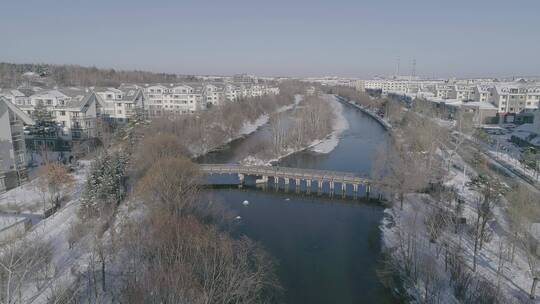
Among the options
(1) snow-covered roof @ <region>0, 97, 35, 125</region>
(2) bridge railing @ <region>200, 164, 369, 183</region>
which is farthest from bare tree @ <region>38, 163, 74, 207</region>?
(2) bridge railing @ <region>200, 164, 369, 183</region>

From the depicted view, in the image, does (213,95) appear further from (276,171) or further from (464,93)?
(464,93)

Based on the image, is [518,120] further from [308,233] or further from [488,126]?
[308,233]

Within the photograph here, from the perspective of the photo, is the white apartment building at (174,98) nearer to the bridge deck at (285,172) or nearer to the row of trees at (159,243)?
the row of trees at (159,243)

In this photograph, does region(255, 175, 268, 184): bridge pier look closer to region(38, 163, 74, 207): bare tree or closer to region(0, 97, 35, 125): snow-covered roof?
region(38, 163, 74, 207): bare tree

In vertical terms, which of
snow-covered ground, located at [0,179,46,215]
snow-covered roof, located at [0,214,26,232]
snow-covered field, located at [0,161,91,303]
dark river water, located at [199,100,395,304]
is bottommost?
dark river water, located at [199,100,395,304]

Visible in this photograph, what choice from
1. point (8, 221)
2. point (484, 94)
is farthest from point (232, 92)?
point (8, 221)

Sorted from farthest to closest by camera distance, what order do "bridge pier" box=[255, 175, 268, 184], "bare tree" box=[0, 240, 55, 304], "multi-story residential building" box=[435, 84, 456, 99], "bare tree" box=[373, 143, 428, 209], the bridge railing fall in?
"multi-story residential building" box=[435, 84, 456, 99] → "bridge pier" box=[255, 175, 268, 184] → the bridge railing → "bare tree" box=[373, 143, 428, 209] → "bare tree" box=[0, 240, 55, 304]
